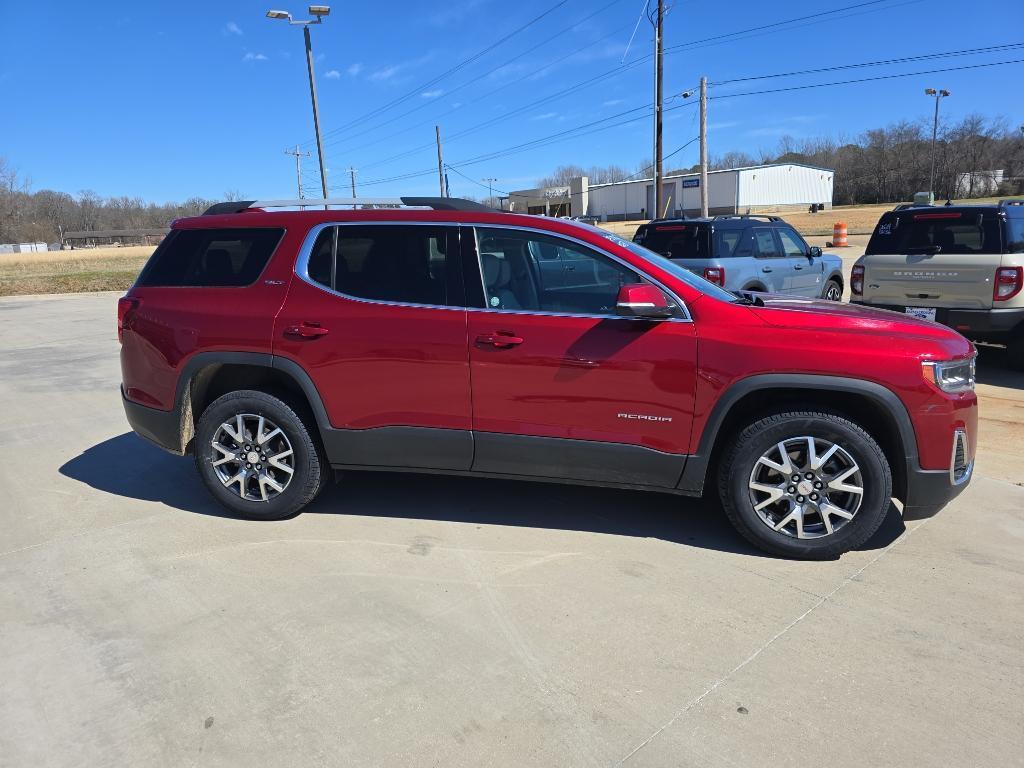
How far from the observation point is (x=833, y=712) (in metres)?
2.60

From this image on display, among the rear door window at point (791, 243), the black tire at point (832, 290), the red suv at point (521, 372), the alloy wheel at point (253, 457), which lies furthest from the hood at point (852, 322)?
the black tire at point (832, 290)

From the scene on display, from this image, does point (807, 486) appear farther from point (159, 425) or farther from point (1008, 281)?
point (1008, 281)

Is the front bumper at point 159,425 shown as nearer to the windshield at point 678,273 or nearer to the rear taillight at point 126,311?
the rear taillight at point 126,311

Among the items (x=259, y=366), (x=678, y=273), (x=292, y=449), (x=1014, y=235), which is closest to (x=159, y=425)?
(x=259, y=366)

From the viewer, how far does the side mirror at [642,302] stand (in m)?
3.57

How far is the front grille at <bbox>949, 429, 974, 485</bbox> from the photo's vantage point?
3.56 m

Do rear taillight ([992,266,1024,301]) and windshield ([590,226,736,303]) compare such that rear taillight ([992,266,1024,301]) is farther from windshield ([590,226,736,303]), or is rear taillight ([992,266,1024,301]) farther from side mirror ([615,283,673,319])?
side mirror ([615,283,673,319])

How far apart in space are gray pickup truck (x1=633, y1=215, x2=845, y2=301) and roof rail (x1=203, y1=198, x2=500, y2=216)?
632 centimetres

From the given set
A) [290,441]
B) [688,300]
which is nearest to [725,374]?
[688,300]

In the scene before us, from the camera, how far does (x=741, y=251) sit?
1046 centimetres

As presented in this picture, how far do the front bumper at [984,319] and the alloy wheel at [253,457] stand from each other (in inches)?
268

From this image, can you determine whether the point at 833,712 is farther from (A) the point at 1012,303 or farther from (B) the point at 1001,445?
(A) the point at 1012,303

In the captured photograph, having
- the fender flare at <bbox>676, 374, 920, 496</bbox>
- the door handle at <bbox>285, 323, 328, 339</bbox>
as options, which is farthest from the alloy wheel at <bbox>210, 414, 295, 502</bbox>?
the fender flare at <bbox>676, 374, 920, 496</bbox>

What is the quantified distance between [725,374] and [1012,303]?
5.67m
